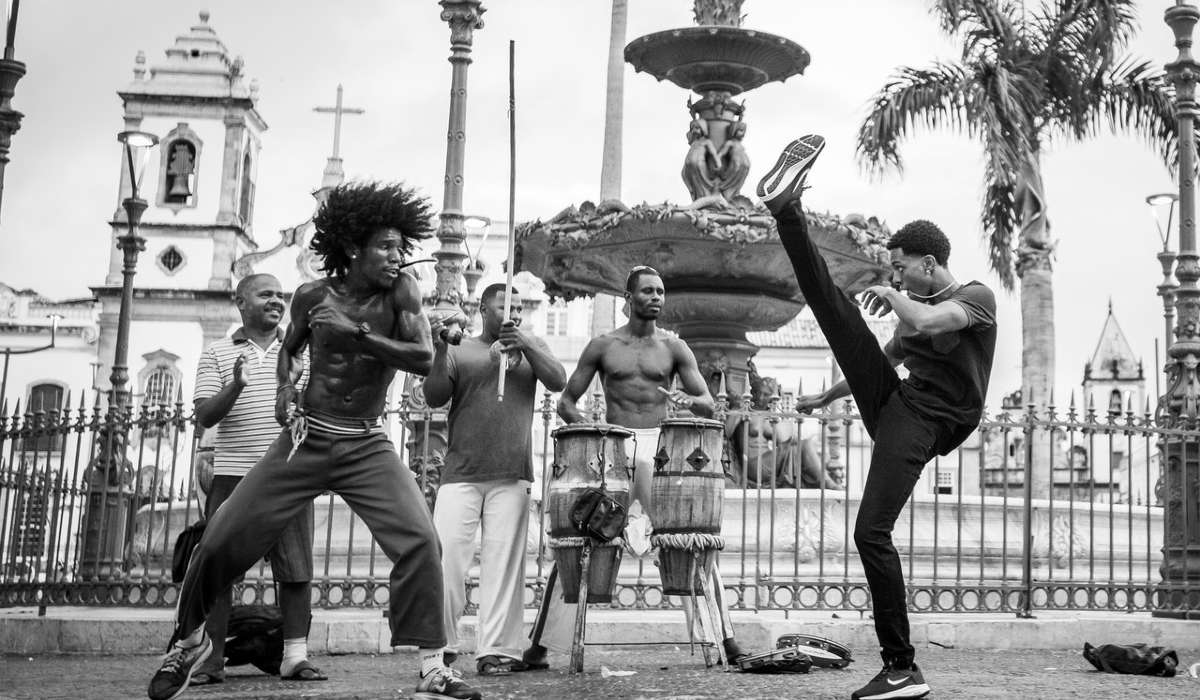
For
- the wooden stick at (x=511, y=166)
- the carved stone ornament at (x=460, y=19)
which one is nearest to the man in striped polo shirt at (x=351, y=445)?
the wooden stick at (x=511, y=166)

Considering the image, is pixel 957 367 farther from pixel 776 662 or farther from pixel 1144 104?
pixel 1144 104

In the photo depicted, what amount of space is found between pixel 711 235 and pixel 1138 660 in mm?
5252

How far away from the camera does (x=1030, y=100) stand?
2598cm

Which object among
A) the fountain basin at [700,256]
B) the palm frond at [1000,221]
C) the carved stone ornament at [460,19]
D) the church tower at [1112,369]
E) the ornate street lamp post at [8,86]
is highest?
the church tower at [1112,369]

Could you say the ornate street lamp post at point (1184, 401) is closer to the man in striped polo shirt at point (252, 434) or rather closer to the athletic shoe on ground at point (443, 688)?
the man in striped polo shirt at point (252, 434)

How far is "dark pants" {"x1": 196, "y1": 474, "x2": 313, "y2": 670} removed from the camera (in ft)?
23.1

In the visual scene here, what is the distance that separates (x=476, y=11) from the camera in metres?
11.7

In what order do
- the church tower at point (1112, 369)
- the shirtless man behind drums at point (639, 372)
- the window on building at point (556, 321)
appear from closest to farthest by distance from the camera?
1. the shirtless man behind drums at point (639, 372)
2. the window on building at point (556, 321)
3. the church tower at point (1112, 369)

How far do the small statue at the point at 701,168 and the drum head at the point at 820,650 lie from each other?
659 cm

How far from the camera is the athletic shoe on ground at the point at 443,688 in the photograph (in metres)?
5.72

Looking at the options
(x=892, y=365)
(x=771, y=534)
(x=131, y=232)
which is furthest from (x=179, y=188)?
(x=892, y=365)

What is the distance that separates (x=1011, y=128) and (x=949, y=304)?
2029 centimetres

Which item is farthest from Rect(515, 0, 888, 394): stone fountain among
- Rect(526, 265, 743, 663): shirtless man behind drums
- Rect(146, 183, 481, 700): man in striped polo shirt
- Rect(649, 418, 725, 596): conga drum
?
Rect(146, 183, 481, 700): man in striped polo shirt

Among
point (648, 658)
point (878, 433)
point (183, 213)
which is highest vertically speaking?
point (183, 213)
